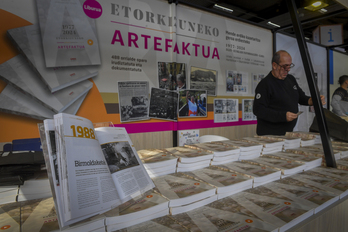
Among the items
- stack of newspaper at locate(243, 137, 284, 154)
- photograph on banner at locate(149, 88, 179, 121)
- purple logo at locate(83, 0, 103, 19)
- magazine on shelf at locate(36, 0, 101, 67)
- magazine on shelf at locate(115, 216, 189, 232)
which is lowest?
magazine on shelf at locate(115, 216, 189, 232)

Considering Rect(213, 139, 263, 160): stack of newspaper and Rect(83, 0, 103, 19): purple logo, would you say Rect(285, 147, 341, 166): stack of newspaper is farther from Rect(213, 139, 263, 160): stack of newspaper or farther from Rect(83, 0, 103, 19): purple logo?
Rect(83, 0, 103, 19): purple logo

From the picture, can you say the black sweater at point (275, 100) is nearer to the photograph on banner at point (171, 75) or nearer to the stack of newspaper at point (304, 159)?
the photograph on banner at point (171, 75)

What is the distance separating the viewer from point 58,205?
1.69 ft

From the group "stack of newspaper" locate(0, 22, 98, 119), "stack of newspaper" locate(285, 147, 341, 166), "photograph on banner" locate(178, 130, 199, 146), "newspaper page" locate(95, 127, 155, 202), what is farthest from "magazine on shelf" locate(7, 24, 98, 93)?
"stack of newspaper" locate(285, 147, 341, 166)

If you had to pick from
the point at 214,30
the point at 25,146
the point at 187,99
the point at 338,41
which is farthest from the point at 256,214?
the point at 338,41

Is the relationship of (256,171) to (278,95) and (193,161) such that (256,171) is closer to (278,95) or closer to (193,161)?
(193,161)

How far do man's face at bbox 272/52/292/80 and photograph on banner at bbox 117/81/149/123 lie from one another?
159cm

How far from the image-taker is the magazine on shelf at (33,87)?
1842mm

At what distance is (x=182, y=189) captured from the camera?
0.76 meters

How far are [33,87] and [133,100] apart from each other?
1.01 metres

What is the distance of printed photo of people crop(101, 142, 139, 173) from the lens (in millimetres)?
695

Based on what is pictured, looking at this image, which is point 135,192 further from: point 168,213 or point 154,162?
point 154,162

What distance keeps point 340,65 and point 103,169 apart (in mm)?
7070

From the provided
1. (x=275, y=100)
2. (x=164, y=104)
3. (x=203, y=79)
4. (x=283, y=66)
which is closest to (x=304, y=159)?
(x=275, y=100)
